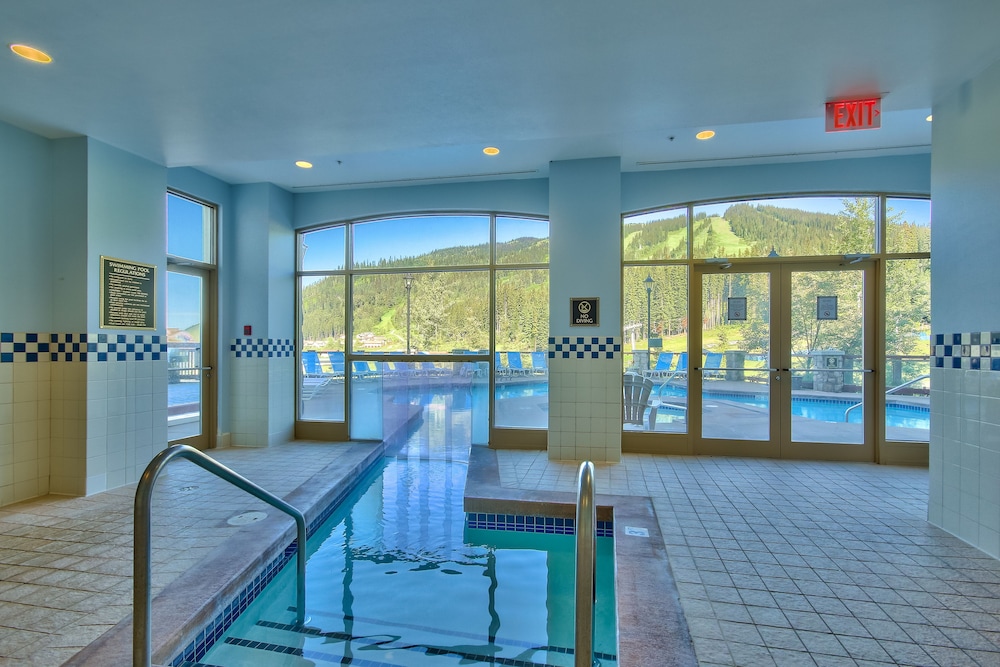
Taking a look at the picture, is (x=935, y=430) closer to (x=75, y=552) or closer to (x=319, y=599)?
(x=319, y=599)

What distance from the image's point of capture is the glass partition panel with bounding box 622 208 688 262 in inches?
194

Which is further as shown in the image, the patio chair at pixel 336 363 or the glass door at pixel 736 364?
the patio chair at pixel 336 363

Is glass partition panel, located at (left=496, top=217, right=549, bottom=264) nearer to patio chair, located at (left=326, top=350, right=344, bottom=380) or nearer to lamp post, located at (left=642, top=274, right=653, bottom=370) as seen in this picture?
lamp post, located at (left=642, top=274, right=653, bottom=370)

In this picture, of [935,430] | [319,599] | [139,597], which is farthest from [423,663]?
[935,430]

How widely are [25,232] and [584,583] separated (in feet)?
14.3

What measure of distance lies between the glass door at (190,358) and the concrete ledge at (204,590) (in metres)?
2.18

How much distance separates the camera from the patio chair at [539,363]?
5.12 m

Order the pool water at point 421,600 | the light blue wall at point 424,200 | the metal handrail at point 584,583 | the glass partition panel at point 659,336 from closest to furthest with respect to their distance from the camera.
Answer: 1. the metal handrail at point 584,583
2. the pool water at point 421,600
3. the glass partition panel at point 659,336
4. the light blue wall at point 424,200

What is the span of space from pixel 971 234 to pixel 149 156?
571 centimetres

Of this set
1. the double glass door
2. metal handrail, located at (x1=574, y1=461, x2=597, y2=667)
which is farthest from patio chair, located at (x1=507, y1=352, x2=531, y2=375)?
metal handrail, located at (x1=574, y1=461, x2=597, y2=667)

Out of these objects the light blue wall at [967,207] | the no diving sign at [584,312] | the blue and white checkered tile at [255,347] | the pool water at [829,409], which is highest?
the light blue wall at [967,207]

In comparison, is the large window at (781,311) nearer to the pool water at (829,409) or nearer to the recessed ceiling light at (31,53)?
the pool water at (829,409)

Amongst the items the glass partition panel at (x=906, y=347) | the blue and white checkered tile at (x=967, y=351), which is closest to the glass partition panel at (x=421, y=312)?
the blue and white checkered tile at (x=967, y=351)

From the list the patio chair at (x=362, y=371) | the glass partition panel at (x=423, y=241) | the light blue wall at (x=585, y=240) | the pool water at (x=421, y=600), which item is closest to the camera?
the pool water at (x=421, y=600)
